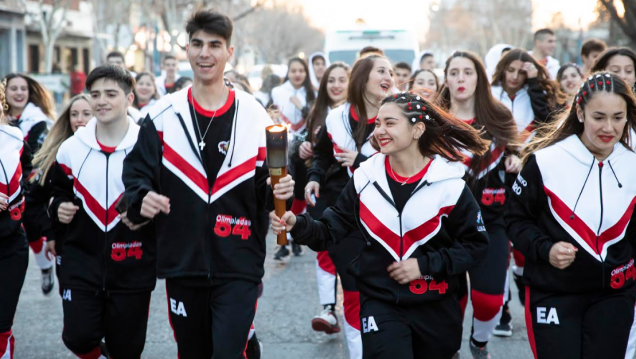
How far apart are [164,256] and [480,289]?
2.51m

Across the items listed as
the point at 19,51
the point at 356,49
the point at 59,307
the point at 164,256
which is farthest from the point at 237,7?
the point at 164,256

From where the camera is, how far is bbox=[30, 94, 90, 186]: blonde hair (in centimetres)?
607

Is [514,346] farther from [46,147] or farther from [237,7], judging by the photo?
[237,7]

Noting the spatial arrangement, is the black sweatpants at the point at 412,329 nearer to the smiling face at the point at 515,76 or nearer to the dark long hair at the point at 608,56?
the dark long hair at the point at 608,56

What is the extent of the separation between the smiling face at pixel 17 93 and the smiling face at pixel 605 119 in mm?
6127

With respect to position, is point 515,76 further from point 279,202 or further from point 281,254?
point 279,202

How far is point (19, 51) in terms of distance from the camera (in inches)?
1689

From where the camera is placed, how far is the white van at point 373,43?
1702cm

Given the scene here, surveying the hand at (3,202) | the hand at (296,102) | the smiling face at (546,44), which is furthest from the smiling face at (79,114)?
the smiling face at (546,44)

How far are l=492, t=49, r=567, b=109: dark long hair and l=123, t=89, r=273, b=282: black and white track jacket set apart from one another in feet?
14.0

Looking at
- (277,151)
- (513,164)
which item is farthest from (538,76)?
(277,151)

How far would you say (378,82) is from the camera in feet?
20.9

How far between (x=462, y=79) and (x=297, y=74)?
6088mm

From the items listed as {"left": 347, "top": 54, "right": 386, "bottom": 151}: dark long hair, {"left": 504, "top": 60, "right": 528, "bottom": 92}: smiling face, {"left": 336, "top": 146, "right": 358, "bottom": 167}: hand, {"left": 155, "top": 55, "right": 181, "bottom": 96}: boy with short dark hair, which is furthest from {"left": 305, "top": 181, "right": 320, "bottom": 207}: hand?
{"left": 155, "top": 55, "right": 181, "bottom": 96}: boy with short dark hair
